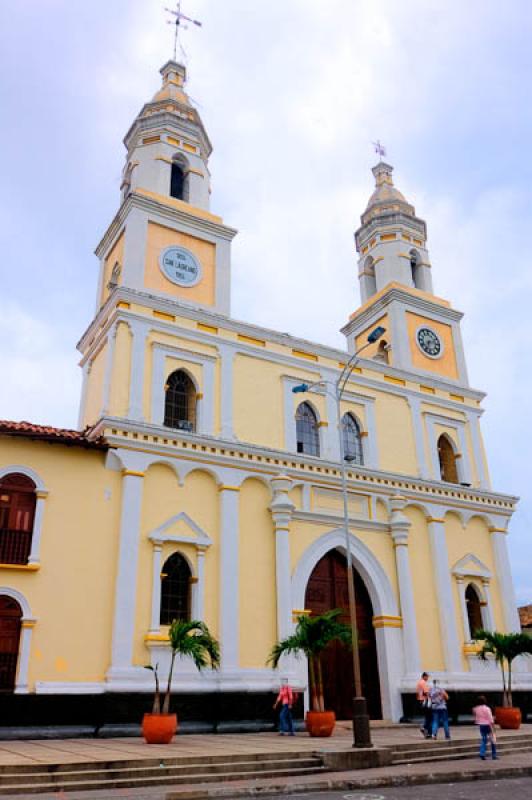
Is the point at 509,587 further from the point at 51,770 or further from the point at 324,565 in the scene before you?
the point at 51,770

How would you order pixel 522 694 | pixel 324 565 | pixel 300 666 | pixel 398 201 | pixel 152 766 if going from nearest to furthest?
pixel 152 766 < pixel 300 666 < pixel 324 565 < pixel 522 694 < pixel 398 201

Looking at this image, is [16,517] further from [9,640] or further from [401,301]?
[401,301]

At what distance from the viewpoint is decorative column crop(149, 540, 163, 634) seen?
17.5m

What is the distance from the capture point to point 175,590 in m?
18.8

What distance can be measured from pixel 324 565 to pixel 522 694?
834cm

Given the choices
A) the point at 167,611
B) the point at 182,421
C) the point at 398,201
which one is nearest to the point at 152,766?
the point at 167,611

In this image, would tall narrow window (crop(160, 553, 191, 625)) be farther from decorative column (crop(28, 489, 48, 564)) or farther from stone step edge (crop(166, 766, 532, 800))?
stone step edge (crop(166, 766, 532, 800))

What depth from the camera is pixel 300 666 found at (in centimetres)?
1962

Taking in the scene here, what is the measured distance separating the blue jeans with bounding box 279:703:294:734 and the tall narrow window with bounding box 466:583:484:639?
9.20 meters

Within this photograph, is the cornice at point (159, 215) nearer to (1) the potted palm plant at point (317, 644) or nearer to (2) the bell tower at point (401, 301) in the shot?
(2) the bell tower at point (401, 301)

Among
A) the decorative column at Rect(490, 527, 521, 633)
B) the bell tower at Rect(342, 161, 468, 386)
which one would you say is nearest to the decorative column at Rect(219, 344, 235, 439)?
the bell tower at Rect(342, 161, 468, 386)

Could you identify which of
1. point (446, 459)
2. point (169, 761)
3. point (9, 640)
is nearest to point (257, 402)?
point (446, 459)

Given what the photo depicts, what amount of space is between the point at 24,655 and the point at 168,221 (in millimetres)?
13962

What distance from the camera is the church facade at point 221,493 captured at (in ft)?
55.7
